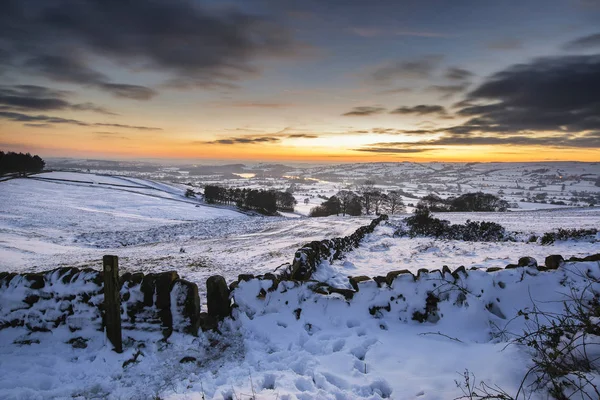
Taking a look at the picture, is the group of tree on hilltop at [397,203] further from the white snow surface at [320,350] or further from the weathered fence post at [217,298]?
the weathered fence post at [217,298]

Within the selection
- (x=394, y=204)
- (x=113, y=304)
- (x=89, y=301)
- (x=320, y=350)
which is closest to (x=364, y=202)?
(x=394, y=204)

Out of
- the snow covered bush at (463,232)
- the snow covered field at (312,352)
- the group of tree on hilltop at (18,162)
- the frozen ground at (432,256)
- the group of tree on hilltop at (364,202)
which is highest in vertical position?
the group of tree on hilltop at (18,162)

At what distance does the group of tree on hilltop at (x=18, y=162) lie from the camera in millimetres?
69812

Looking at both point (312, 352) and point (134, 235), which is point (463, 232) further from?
point (134, 235)

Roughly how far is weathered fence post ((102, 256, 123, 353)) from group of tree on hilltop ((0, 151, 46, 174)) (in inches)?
3590

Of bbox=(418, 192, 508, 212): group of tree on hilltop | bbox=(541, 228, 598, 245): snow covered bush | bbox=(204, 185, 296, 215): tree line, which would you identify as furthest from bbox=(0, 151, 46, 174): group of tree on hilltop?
Result: bbox=(418, 192, 508, 212): group of tree on hilltop

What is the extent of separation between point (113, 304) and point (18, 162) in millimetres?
99487

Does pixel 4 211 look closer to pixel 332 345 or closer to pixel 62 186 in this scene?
pixel 62 186

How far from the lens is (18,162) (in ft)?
243

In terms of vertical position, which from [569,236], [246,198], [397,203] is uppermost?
[569,236]

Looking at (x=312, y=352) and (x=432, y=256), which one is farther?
(x=432, y=256)

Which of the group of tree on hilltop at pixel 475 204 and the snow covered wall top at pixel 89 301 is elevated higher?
the snow covered wall top at pixel 89 301

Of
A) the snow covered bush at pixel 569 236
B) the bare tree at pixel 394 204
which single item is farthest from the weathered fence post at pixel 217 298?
the bare tree at pixel 394 204

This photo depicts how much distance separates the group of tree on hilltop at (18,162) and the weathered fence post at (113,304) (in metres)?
91.2
